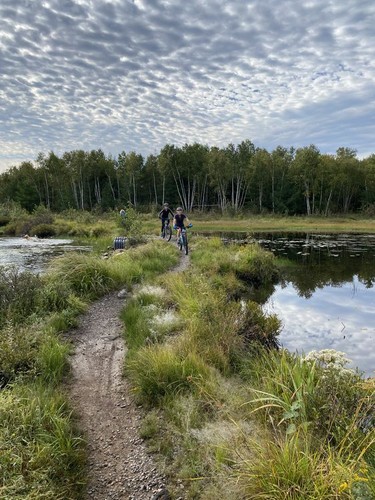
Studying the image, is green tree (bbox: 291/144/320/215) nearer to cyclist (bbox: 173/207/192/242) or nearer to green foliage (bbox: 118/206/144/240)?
green foliage (bbox: 118/206/144/240)

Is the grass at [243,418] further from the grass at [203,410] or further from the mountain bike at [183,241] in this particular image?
the mountain bike at [183,241]

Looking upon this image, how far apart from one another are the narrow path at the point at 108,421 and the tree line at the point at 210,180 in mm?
53384

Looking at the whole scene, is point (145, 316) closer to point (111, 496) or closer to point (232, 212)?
point (111, 496)

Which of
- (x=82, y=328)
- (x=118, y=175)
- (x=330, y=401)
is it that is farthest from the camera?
(x=118, y=175)

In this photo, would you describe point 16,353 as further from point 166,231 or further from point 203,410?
point 166,231

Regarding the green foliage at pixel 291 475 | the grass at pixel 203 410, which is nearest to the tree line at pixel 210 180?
the grass at pixel 203 410

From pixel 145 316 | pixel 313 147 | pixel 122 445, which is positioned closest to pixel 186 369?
pixel 122 445

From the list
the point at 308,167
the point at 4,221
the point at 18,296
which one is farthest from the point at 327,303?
the point at 308,167

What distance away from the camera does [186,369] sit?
214 inches

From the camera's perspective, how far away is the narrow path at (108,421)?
3691 millimetres

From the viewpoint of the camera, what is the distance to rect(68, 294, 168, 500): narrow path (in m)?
3.69

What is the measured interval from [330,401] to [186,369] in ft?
6.92

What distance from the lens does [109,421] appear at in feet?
15.4

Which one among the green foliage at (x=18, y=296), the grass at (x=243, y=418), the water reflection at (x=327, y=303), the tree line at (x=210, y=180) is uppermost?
the tree line at (x=210, y=180)
